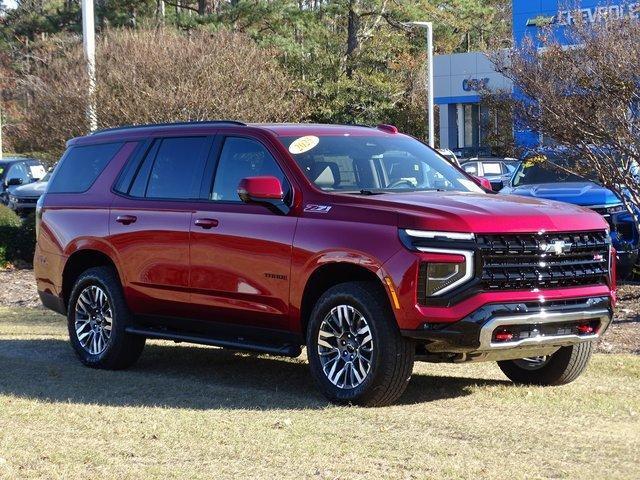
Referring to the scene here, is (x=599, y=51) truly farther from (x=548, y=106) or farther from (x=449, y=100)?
(x=449, y=100)

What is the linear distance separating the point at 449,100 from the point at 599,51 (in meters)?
42.3

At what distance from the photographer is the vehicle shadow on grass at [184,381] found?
870 centimetres

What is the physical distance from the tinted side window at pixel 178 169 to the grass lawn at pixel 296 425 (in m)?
1.47

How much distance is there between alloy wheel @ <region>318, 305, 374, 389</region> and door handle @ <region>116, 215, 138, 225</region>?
232 cm

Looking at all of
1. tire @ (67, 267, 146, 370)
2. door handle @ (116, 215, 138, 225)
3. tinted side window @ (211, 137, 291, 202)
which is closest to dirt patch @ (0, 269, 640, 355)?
tinted side window @ (211, 137, 291, 202)

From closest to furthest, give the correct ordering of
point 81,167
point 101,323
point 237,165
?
point 237,165, point 101,323, point 81,167

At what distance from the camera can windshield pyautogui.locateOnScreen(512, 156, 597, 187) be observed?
15.4 metres

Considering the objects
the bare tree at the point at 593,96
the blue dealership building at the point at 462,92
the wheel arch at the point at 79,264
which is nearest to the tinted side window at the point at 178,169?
the wheel arch at the point at 79,264

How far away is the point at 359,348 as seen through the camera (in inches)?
322

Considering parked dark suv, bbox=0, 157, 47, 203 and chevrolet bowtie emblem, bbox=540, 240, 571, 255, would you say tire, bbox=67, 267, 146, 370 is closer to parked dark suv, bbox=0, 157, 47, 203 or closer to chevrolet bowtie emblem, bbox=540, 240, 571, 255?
chevrolet bowtie emblem, bbox=540, 240, 571, 255

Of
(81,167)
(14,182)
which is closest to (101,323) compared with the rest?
(81,167)

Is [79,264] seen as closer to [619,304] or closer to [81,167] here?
[81,167]

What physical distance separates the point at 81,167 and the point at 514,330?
4.60 meters

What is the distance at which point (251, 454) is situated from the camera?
685 cm
